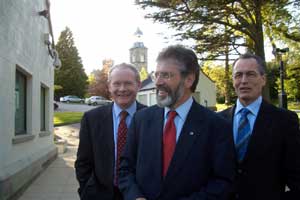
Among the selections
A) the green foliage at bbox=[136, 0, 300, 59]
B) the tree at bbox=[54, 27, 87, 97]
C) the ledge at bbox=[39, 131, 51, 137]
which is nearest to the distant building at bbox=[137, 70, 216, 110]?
the tree at bbox=[54, 27, 87, 97]

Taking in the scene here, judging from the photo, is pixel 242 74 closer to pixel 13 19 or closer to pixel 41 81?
pixel 13 19

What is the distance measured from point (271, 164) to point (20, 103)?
21.9 feet

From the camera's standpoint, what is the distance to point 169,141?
249 centimetres

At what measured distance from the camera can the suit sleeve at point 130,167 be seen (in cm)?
247

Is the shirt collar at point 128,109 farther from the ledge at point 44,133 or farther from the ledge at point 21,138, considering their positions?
the ledge at point 44,133

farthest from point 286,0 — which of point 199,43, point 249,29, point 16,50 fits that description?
point 16,50

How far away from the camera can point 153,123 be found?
2.62 m

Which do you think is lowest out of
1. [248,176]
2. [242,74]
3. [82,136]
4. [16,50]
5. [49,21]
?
[248,176]

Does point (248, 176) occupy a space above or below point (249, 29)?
below

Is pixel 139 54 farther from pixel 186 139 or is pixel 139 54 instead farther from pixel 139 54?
pixel 186 139

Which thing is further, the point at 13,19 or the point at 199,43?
the point at 199,43

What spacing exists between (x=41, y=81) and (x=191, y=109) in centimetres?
848

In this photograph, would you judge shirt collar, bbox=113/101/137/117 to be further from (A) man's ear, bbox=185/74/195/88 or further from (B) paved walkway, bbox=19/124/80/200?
(B) paved walkway, bbox=19/124/80/200

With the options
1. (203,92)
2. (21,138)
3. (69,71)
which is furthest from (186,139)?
(69,71)
